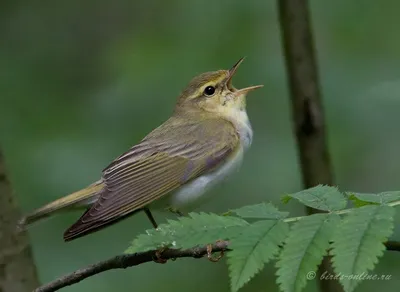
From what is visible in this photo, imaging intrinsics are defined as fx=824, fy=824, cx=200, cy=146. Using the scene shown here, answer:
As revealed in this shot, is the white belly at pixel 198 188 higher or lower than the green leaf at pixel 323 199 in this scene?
lower

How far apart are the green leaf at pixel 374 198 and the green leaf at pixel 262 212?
7.9 inches

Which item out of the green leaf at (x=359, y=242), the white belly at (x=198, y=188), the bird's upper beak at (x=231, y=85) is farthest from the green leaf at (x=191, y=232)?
the bird's upper beak at (x=231, y=85)

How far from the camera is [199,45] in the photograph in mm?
4953

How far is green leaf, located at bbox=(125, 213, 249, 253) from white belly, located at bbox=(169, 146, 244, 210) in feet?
4.96

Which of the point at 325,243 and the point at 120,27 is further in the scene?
the point at 120,27

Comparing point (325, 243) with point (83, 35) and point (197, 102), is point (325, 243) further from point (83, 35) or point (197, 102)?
point (83, 35)

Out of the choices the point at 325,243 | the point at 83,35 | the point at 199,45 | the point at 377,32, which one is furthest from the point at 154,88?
the point at 325,243

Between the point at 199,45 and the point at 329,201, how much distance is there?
289cm

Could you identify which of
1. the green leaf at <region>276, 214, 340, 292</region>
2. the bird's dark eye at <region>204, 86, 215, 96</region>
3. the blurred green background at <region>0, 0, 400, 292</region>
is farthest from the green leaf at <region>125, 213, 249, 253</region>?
the bird's dark eye at <region>204, 86, 215, 96</region>

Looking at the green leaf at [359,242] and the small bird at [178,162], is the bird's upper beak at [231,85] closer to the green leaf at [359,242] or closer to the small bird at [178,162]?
the small bird at [178,162]

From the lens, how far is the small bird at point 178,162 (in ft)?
11.1

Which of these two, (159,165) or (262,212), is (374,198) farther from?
(159,165)

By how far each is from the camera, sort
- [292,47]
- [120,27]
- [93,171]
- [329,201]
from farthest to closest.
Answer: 1. [120,27]
2. [93,171]
3. [292,47]
4. [329,201]

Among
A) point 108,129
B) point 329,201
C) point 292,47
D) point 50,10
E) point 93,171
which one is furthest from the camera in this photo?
point 50,10
